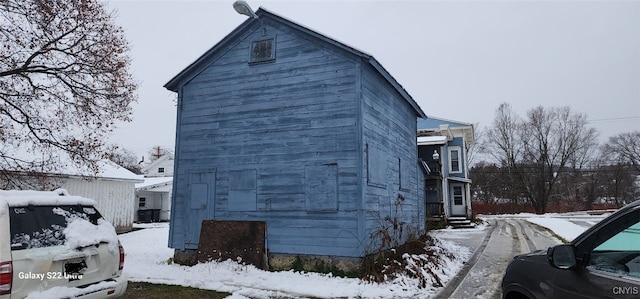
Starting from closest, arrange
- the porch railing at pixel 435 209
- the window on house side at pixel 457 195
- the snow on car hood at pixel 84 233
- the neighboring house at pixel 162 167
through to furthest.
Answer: the snow on car hood at pixel 84 233 < the porch railing at pixel 435 209 < the window on house side at pixel 457 195 < the neighboring house at pixel 162 167

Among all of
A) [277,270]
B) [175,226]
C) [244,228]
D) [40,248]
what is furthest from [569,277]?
[175,226]

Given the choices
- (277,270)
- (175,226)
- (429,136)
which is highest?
(429,136)

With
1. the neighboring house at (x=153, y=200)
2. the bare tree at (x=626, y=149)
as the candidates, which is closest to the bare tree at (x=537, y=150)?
the bare tree at (x=626, y=149)

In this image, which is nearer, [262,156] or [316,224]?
[316,224]

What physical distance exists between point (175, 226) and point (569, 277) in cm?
1023

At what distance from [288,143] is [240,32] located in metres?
3.55

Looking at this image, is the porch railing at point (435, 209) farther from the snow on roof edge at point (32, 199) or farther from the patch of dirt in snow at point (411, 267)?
the snow on roof edge at point (32, 199)

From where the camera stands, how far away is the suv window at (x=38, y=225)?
15.4 ft

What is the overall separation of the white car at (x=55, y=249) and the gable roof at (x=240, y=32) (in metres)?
→ 6.34

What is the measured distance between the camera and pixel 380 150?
35.2 feet

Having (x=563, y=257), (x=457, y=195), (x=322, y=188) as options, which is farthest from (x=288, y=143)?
(x=457, y=195)

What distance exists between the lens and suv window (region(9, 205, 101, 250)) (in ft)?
15.4

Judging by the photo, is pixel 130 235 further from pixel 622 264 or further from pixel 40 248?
pixel 622 264

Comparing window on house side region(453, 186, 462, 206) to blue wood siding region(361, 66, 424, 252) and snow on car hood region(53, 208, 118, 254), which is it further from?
snow on car hood region(53, 208, 118, 254)
